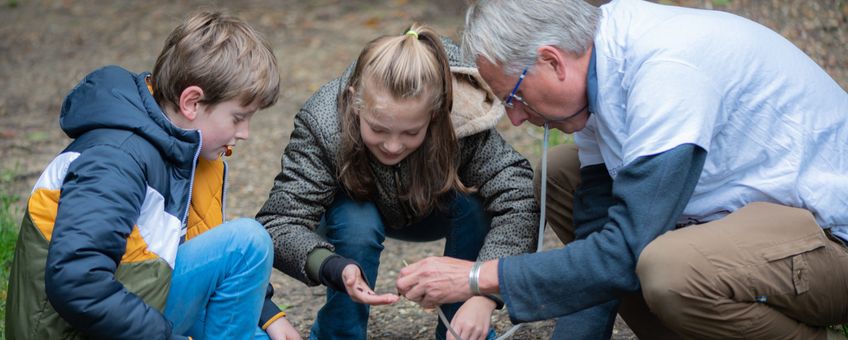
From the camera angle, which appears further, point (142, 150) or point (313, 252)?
point (313, 252)

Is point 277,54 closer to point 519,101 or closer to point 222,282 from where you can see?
point 222,282

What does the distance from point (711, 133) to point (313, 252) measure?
109cm

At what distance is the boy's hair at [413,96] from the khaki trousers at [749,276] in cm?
75

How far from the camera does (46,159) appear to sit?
5129 millimetres

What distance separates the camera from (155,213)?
2299 mm

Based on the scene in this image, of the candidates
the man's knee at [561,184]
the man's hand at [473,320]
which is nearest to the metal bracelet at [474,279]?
the man's hand at [473,320]

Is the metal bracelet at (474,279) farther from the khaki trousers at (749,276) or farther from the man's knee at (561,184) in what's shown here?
the man's knee at (561,184)

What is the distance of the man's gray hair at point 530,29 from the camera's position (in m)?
2.35

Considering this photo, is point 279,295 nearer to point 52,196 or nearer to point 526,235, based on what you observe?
point 526,235

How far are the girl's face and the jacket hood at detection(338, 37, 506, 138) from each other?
14 cm

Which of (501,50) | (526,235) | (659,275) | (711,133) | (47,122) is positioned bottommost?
(47,122)

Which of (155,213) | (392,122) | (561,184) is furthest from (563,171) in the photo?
(155,213)

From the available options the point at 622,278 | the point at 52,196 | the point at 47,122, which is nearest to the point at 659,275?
the point at 622,278

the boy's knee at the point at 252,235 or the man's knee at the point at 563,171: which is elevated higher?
the boy's knee at the point at 252,235
